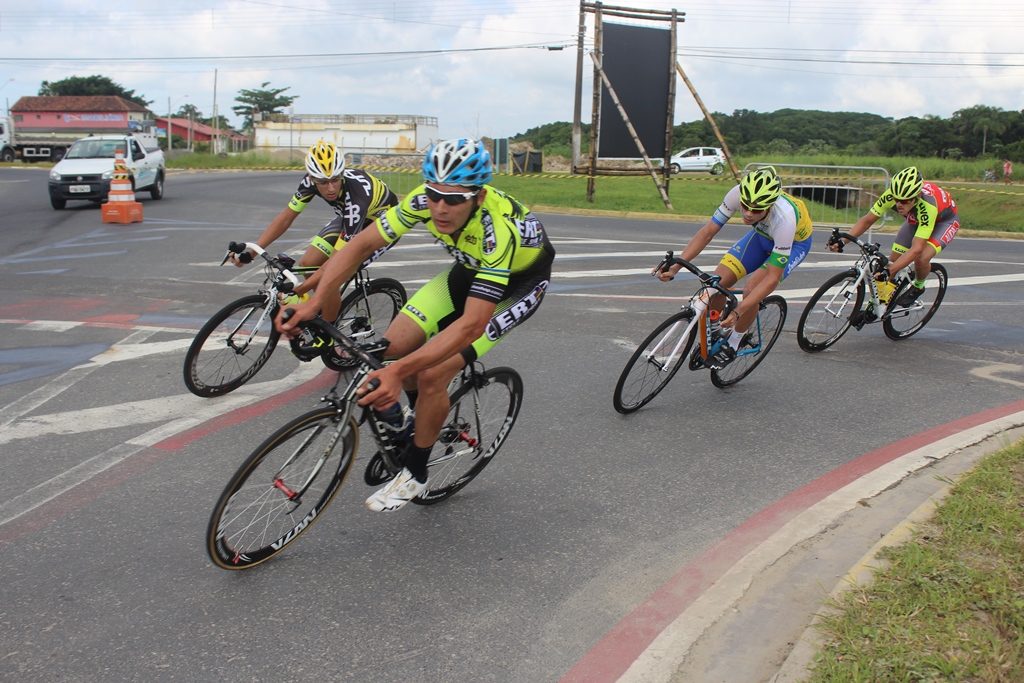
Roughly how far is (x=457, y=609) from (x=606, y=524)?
4.06ft

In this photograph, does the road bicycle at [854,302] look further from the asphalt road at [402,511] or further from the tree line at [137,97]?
the tree line at [137,97]

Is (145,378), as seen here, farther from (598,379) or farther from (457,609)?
(457,609)

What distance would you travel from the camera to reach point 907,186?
30.4ft

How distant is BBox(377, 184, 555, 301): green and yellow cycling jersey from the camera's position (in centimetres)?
452

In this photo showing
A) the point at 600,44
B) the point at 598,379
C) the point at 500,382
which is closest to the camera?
the point at 500,382

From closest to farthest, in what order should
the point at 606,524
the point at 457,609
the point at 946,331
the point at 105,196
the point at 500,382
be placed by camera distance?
1. the point at 457,609
2. the point at 606,524
3. the point at 500,382
4. the point at 946,331
5. the point at 105,196

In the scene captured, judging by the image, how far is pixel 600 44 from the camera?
2477 cm

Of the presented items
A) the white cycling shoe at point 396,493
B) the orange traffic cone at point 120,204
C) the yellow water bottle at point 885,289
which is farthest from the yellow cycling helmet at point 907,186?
the orange traffic cone at point 120,204

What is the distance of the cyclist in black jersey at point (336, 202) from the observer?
23.5 ft

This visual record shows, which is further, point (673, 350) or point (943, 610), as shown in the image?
point (673, 350)

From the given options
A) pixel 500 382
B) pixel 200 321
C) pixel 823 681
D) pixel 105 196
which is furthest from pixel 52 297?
pixel 105 196

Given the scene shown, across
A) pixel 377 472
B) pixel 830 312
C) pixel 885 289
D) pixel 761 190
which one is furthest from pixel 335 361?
pixel 885 289

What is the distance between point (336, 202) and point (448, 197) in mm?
3195

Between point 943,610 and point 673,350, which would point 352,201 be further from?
point 943,610
